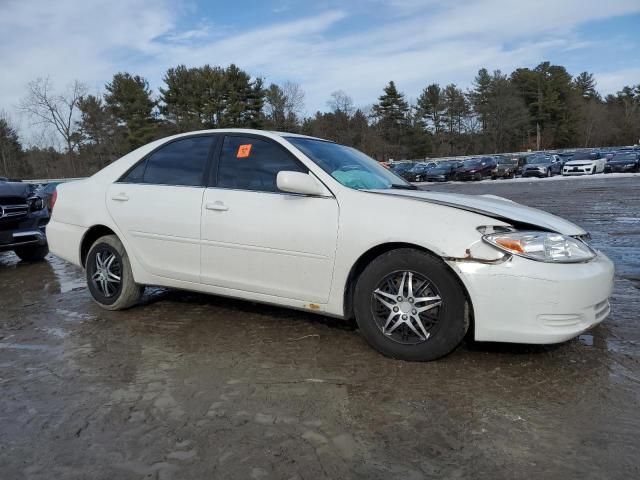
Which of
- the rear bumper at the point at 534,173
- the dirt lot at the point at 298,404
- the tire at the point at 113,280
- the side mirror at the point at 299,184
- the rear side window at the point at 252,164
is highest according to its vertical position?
the rear side window at the point at 252,164

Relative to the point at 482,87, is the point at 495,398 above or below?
below

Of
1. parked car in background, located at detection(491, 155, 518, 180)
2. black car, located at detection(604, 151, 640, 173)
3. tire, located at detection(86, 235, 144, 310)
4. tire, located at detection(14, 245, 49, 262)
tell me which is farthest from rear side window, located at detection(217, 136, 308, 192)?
black car, located at detection(604, 151, 640, 173)

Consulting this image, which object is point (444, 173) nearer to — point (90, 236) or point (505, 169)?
point (505, 169)

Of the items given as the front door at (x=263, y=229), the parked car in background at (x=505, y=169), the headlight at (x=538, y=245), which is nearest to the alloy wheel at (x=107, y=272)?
the front door at (x=263, y=229)

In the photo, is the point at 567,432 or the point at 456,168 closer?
the point at 567,432

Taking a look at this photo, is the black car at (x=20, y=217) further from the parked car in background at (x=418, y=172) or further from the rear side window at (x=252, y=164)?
the parked car in background at (x=418, y=172)

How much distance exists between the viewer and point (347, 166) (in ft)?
13.0

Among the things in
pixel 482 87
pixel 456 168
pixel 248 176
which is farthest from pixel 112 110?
pixel 248 176

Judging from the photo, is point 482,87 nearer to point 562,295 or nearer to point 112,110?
point 112,110

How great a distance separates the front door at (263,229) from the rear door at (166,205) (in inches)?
5.4

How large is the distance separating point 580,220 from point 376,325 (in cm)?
874

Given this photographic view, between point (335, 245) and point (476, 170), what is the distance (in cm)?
3460

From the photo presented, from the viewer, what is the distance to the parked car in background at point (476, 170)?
35875mm

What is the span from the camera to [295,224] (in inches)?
137
